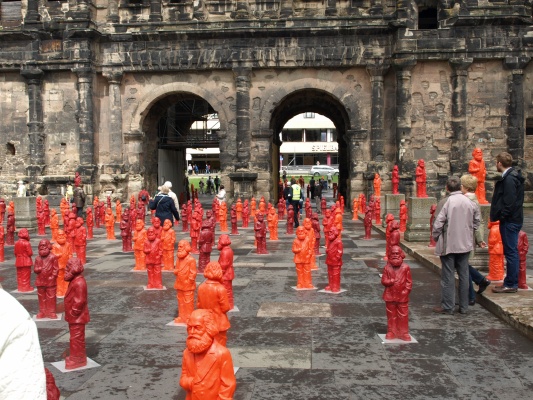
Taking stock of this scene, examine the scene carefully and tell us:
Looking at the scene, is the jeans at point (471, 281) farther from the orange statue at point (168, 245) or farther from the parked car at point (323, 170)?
the parked car at point (323, 170)

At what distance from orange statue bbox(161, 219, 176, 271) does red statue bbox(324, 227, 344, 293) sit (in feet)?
8.70

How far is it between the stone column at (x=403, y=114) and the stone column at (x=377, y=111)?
0.69m

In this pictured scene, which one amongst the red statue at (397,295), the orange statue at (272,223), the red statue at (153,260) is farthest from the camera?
the orange statue at (272,223)

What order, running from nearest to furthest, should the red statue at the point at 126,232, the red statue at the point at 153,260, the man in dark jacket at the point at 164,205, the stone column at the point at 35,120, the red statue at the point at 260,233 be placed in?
the red statue at the point at 153,260, the man in dark jacket at the point at 164,205, the red statue at the point at 260,233, the red statue at the point at 126,232, the stone column at the point at 35,120

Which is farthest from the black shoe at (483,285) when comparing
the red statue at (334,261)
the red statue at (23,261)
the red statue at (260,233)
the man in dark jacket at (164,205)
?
the red statue at (23,261)

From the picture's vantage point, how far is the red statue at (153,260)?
8297 millimetres

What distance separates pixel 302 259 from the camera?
819 centimetres

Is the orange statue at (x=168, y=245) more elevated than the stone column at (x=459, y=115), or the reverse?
the stone column at (x=459, y=115)

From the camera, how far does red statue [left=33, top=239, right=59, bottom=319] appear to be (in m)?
6.77

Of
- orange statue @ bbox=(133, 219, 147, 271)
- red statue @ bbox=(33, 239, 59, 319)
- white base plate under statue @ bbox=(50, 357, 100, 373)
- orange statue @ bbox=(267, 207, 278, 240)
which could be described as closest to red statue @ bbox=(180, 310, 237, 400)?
white base plate under statue @ bbox=(50, 357, 100, 373)

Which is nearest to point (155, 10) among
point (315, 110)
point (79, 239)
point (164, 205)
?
point (315, 110)

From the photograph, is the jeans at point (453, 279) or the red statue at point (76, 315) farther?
the jeans at point (453, 279)

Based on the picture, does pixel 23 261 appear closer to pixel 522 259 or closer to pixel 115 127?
pixel 522 259

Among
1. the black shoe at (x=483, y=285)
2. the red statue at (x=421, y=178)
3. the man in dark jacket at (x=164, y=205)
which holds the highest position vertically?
the red statue at (x=421, y=178)
